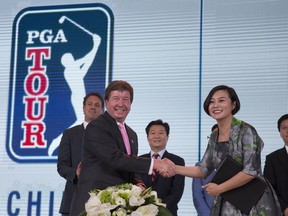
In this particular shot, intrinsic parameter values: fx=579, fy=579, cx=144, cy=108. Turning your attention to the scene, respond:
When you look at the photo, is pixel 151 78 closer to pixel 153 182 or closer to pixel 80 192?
pixel 153 182

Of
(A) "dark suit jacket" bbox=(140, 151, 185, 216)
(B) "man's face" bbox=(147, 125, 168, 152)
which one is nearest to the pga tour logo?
(B) "man's face" bbox=(147, 125, 168, 152)

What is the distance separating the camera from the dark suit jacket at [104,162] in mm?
2609

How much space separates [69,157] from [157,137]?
1.97ft

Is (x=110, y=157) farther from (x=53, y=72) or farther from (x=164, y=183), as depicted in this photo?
(x=53, y=72)

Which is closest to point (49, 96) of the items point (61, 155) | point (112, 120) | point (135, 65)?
point (135, 65)

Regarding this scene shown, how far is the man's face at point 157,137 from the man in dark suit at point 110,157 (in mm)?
967

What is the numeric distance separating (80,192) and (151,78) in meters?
2.06

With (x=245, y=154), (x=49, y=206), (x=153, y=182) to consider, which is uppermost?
(x=245, y=154)

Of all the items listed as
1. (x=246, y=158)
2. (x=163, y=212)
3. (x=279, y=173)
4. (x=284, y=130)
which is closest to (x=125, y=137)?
(x=246, y=158)

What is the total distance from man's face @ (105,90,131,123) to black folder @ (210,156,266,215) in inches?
22.6

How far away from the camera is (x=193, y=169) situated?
277cm

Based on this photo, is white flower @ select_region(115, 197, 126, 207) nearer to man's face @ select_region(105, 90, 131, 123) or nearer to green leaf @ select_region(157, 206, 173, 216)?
green leaf @ select_region(157, 206, 173, 216)

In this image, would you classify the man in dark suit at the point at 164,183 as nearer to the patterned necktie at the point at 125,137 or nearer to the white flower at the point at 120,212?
the patterned necktie at the point at 125,137

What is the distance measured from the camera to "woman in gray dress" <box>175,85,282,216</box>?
2.42 m
